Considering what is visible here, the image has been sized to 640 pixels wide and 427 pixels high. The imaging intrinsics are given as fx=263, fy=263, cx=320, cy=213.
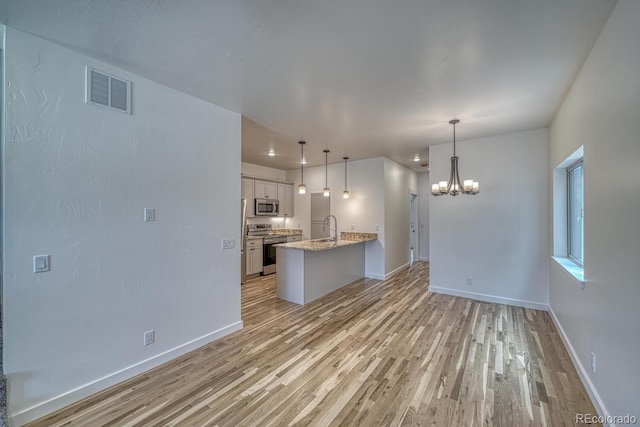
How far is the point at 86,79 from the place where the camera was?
218 centimetres

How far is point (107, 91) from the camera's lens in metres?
2.29

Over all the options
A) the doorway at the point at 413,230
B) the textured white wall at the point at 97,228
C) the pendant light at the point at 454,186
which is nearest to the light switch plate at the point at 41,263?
the textured white wall at the point at 97,228

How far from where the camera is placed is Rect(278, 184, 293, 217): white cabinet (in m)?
7.14

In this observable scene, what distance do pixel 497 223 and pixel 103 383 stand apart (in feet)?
17.7

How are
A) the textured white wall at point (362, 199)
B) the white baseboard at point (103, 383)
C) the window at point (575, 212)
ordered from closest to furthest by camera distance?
the white baseboard at point (103, 383) < the window at point (575, 212) < the textured white wall at point (362, 199)

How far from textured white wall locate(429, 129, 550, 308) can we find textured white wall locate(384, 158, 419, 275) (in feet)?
3.82

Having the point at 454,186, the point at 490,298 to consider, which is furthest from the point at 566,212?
the point at 490,298

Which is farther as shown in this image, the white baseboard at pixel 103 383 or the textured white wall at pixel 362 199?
the textured white wall at pixel 362 199

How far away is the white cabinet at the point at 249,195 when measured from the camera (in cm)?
614

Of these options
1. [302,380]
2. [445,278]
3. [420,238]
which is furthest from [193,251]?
[420,238]

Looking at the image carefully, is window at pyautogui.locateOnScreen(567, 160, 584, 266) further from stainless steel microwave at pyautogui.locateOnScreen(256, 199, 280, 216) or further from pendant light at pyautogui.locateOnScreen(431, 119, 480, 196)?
stainless steel microwave at pyautogui.locateOnScreen(256, 199, 280, 216)

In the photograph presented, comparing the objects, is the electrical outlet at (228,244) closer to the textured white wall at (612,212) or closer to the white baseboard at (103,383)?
the white baseboard at (103,383)

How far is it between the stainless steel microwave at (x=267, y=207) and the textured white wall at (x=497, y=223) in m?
3.82

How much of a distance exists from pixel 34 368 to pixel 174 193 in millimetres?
1683
